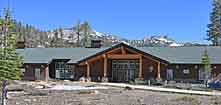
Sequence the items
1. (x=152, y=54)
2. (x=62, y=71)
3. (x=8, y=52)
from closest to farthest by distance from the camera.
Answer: (x=8, y=52) < (x=152, y=54) < (x=62, y=71)

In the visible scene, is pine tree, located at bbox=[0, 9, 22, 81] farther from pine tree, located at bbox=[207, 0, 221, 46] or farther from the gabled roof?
pine tree, located at bbox=[207, 0, 221, 46]

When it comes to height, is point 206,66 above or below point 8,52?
below

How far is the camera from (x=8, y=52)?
19984mm

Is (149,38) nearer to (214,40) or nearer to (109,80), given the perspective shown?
(214,40)

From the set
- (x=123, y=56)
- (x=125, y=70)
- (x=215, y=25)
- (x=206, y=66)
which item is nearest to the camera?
(x=206, y=66)

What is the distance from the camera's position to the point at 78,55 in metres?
49.0

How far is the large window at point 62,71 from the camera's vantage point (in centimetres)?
4822

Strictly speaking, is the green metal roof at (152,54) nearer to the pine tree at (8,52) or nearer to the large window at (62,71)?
the large window at (62,71)

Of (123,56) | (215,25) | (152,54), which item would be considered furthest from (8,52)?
(215,25)

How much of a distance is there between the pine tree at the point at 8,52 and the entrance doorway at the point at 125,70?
994 inches

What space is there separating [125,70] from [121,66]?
66 centimetres

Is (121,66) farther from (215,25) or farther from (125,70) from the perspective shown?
(215,25)

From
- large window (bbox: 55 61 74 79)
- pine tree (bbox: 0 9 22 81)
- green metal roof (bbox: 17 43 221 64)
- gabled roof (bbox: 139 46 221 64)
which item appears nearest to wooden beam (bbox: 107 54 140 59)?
green metal roof (bbox: 17 43 221 64)

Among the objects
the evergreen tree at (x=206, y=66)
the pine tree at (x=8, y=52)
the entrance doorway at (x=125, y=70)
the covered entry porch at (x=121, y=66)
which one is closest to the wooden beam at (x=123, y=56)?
the covered entry porch at (x=121, y=66)
